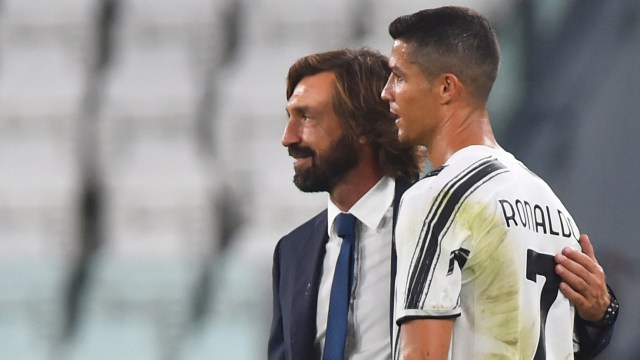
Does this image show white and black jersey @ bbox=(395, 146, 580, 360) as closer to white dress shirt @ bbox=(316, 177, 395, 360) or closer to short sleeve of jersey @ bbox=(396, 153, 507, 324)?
short sleeve of jersey @ bbox=(396, 153, 507, 324)

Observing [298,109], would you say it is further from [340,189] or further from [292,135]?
[340,189]

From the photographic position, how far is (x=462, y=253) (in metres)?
1.65

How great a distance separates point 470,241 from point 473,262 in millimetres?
32

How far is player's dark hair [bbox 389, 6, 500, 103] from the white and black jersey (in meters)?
0.17

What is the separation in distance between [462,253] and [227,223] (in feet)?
7.22

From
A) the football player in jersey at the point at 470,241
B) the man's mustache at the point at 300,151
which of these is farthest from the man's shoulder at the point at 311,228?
the football player in jersey at the point at 470,241

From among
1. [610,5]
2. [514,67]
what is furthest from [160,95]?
[610,5]

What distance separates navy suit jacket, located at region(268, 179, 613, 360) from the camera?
2.29 metres

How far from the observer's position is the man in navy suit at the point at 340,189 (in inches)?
90.2

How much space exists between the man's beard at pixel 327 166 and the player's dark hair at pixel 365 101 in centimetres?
5

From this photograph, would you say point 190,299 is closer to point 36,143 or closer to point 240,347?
point 240,347

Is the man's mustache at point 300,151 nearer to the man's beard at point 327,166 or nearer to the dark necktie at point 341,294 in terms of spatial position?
the man's beard at point 327,166

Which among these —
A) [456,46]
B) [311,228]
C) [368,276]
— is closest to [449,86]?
[456,46]

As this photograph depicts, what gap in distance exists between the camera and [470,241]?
165 centimetres
